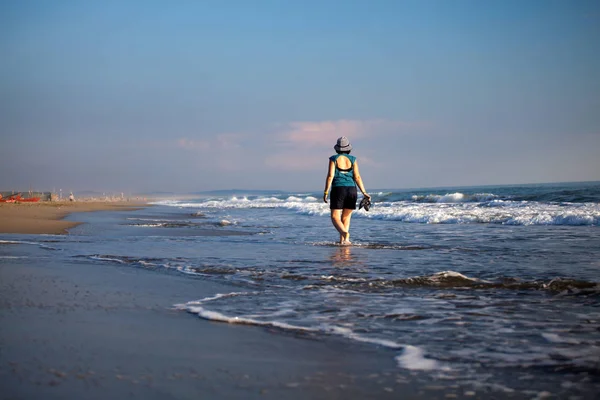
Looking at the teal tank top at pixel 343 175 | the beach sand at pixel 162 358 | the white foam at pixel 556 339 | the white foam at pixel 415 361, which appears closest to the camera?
the beach sand at pixel 162 358

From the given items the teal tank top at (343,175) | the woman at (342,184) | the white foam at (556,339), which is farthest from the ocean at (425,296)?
the teal tank top at (343,175)

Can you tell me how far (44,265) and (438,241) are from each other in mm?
6353

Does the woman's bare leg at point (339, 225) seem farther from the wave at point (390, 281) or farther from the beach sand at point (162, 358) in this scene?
the beach sand at point (162, 358)

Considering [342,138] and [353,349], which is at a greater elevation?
[342,138]

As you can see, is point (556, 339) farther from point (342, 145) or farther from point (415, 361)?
point (342, 145)

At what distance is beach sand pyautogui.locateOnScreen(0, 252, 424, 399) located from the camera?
221cm

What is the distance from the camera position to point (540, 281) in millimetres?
5082

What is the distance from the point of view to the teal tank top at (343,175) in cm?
952

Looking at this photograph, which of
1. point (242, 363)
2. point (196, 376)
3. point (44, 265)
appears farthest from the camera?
point (44, 265)

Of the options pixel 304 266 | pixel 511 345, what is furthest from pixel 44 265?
pixel 511 345

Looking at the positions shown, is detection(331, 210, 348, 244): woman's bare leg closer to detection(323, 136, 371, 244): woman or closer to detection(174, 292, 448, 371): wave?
detection(323, 136, 371, 244): woman

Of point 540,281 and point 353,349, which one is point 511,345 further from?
point 540,281

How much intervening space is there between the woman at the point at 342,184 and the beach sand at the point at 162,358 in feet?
18.2

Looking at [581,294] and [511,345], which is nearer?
[511,345]
